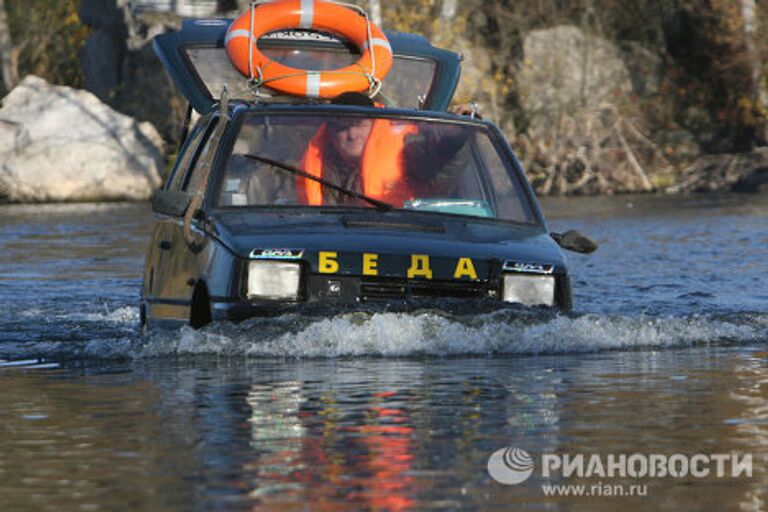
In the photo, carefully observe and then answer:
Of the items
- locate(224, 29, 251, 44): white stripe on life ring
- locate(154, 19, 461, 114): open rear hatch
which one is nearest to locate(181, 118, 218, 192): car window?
locate(154, 19, 461, 114): open rear hatch

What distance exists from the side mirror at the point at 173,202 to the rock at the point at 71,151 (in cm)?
2949

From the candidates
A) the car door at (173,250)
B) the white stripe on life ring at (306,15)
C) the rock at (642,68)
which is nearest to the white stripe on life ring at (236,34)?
the white stripe on life ring at (306,15)

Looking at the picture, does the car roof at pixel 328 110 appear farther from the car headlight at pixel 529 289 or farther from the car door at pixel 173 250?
the car headlight at pixel 529 289

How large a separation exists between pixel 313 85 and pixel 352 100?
0.27 meters

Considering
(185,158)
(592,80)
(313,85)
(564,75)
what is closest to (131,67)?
(564,75)

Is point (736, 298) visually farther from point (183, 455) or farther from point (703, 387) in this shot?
point (183, 455)

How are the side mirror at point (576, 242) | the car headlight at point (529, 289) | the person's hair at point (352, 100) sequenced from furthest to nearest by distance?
the person's hair at point (352, 100), the side mirror at point (576, 242), the car headlight at point (529, 289)

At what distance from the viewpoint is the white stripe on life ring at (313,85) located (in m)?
13.1

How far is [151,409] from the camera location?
8.68 m

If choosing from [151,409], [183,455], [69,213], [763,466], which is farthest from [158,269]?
[69,213]

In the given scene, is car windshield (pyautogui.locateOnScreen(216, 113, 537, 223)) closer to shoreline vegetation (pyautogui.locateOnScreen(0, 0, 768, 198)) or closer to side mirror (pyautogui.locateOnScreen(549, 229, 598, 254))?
side mirror (pyautogui.locateOnScreen(549, 229, 598, 254))

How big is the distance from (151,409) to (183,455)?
1.49 meters

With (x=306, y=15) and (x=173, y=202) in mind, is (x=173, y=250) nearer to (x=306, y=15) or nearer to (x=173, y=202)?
(x=173, y=202)

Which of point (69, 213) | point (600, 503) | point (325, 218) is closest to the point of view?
point (600, 503)
